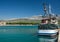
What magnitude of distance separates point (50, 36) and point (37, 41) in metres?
5.79

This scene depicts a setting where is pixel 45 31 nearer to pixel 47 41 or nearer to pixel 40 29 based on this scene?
pixel 40 29

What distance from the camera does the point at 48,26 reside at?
45.0 m

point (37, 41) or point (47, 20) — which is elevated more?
point (47, 20)

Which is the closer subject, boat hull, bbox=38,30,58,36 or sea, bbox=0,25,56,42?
sea, bbox=0,25,56,42

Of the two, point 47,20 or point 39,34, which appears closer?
point 39,34

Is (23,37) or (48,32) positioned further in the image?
(23,37)

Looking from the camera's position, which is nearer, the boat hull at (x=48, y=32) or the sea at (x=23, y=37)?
the sea at (x=23, y=37)

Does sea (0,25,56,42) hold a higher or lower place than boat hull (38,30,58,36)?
lower

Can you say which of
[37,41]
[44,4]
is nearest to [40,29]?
[37,41]

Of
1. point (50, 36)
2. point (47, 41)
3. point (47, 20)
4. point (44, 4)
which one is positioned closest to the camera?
point (47, 41)

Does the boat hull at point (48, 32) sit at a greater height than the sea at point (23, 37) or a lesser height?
greater

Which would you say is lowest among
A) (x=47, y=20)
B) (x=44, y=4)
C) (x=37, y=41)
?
(x=37, y=41)

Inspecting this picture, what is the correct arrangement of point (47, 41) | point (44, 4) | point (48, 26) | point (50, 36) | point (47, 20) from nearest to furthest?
point (47, 41) → point (50, 36) → point (48, 26) → point (47, 20) → point (44, 4)

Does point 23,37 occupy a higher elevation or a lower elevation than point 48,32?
lower
